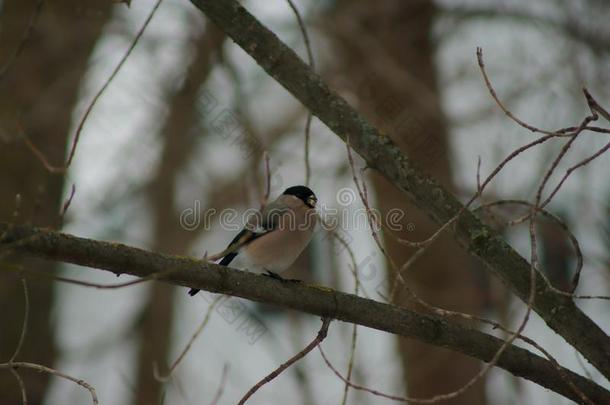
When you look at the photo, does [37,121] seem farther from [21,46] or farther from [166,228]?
[21,46]

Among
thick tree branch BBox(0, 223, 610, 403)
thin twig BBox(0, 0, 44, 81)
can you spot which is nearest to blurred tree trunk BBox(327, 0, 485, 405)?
thick tree branch BBox(0, 223, 610, 403)

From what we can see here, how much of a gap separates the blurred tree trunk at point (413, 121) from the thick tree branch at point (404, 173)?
285cm

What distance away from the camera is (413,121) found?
6746mm

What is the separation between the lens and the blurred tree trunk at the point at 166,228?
8.36 metres

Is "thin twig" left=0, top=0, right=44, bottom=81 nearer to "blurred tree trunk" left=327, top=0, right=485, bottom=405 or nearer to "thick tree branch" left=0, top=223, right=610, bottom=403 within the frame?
"thick tree branch" left=0, top=223, right=610, bottom=403

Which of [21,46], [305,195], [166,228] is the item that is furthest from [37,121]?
[21,46]

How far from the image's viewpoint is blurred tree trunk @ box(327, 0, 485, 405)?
20.8 feet

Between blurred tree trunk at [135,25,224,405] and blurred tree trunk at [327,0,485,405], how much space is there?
184 centimetres

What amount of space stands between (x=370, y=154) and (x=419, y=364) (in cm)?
348

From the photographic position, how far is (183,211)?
955 centimetres

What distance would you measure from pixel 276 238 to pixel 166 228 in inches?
191

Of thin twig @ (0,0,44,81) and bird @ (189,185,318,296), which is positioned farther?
bird @ (189,185,318,296)

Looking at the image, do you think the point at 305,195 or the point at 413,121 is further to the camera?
the point at 413,121

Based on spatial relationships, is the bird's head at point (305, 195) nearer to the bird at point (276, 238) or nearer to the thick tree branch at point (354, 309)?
the bird at point (276, 238)
